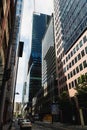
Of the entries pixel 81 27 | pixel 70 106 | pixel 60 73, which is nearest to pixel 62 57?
pixel 60 73

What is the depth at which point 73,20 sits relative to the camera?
72812 mm

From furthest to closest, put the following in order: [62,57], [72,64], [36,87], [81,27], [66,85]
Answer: [36,87], [62,57], [66,85], [72,64], [81,27]

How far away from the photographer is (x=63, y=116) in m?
73.2

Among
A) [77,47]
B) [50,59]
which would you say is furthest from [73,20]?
[50,59]

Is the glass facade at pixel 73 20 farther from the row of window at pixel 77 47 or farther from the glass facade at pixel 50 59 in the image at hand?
the glass facade at pixel 50 59

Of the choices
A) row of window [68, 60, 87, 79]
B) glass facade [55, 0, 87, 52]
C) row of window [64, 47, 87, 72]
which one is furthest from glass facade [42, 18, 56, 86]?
row of window [68, 60, 87, 79]

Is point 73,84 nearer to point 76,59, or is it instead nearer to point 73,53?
point 76,59

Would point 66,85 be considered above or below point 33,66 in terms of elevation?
below

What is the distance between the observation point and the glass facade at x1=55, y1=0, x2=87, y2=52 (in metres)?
63.0

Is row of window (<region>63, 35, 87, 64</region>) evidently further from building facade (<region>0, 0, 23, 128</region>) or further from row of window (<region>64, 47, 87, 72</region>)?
building facade (<region>0, 0, 23, 128</region>)

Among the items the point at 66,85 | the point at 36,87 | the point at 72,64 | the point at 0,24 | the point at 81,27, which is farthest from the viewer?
the point at 36,87

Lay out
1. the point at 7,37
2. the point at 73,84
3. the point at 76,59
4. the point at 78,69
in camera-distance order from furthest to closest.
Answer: the point at 73,84
the point at 76,59
the point at 78,69
the point at 7,37

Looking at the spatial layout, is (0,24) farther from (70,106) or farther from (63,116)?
(63,116)

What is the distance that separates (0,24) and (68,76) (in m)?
56.8
